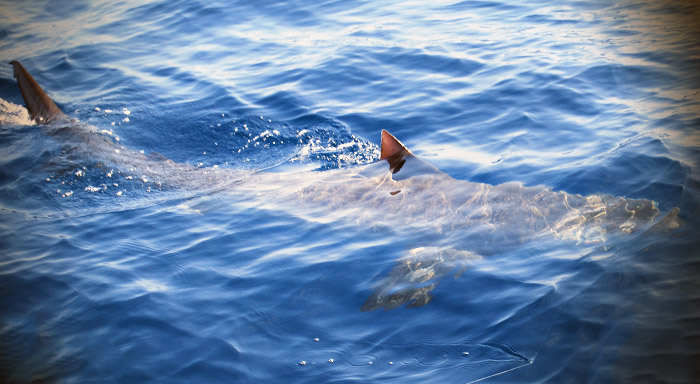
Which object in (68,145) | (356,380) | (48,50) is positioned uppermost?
(48,50)

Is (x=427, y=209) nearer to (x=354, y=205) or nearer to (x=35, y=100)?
(x=354, y=205)

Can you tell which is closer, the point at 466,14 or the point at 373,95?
the point at 373,95

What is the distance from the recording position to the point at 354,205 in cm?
558

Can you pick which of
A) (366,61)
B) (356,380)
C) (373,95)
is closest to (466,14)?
(366,61)

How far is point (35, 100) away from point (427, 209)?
5738mm

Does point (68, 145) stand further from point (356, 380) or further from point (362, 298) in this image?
point (356, 380)

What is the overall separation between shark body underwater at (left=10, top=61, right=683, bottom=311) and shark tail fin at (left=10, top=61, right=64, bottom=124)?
147 cm

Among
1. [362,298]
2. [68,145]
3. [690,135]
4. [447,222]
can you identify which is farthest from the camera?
[68,145]

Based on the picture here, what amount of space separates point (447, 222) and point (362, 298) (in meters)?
1.25

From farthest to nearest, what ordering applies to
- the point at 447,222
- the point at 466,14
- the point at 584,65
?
the point at 466,14, the point at 584,65, the point at 447,222

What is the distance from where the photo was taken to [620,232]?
451cm

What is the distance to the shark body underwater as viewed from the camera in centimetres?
455

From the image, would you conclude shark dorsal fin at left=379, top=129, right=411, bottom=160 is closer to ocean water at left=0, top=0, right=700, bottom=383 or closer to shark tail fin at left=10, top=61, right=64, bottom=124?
ocean water at left=0, top=0, right=700, bottom=383

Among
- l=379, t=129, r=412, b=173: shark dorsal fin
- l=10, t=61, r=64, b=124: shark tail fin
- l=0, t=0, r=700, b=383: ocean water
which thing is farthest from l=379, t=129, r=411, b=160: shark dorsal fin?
l=10, t=61, r=64, b=124: shark tail fin
